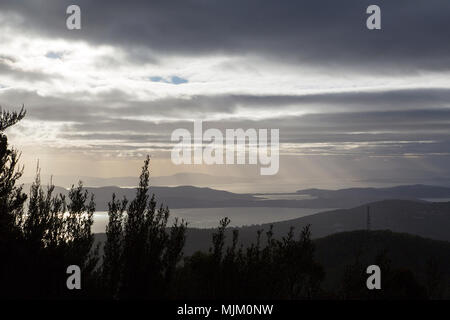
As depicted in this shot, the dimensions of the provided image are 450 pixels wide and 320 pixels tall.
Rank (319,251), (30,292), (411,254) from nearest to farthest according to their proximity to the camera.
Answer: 1. (30,292)
2. (411,254)
3. (319,251)

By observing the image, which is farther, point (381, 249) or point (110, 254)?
point (381, 249)

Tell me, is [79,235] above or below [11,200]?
below

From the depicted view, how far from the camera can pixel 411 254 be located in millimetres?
127500

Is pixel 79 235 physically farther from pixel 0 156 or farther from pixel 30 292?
pixel 0 156

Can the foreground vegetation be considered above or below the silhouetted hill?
above

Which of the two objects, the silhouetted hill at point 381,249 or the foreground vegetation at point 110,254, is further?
the silhouetted hill at point 381,249

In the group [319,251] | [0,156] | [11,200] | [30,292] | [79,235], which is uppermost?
[0,156]

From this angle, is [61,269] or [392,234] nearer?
[61,269]

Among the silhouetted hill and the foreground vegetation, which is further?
the silhouetted hill

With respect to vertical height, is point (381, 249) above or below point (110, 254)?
below

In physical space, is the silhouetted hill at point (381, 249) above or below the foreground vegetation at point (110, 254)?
below
